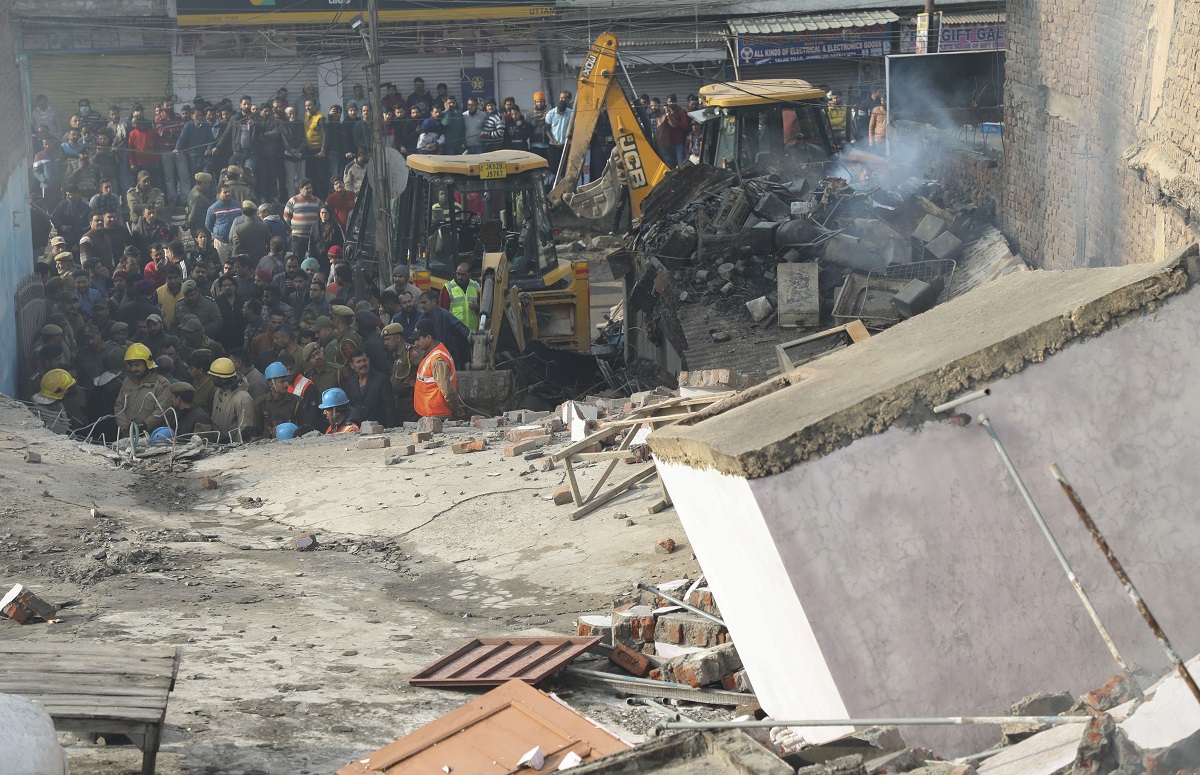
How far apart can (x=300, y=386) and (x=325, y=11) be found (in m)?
18.9

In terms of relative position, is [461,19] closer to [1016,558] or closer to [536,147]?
[536,147]

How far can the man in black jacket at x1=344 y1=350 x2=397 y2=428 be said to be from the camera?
42.0ft

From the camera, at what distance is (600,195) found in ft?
68.8

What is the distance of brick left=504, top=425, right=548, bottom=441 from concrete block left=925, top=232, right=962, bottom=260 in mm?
4618

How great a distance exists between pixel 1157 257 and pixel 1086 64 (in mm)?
2813

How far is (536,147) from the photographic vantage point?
77.0ft

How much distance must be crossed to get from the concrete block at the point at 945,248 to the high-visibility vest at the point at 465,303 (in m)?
4.59

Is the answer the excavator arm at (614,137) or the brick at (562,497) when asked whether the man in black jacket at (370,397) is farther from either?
the excavator arm at (614,137)

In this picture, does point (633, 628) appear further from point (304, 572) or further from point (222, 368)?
point (222, 368)

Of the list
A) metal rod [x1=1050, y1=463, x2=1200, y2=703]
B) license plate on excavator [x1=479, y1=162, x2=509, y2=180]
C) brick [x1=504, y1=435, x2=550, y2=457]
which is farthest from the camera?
license plate on excavator [x1=479, y1=162, x2=509, y2=180]

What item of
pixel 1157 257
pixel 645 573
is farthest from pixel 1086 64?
pixel 645 573

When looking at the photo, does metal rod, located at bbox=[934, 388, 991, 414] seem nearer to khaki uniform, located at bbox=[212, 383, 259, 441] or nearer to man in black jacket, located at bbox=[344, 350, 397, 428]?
man in black jacket, located at bbox=[344, 350, 397, 428]

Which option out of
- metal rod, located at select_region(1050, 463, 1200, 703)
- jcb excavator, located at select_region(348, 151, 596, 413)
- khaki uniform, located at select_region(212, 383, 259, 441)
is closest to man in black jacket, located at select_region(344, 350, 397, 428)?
khaki uniform, located at select_region(212, 383, 259, 441)

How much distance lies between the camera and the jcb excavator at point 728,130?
60.0 ft
